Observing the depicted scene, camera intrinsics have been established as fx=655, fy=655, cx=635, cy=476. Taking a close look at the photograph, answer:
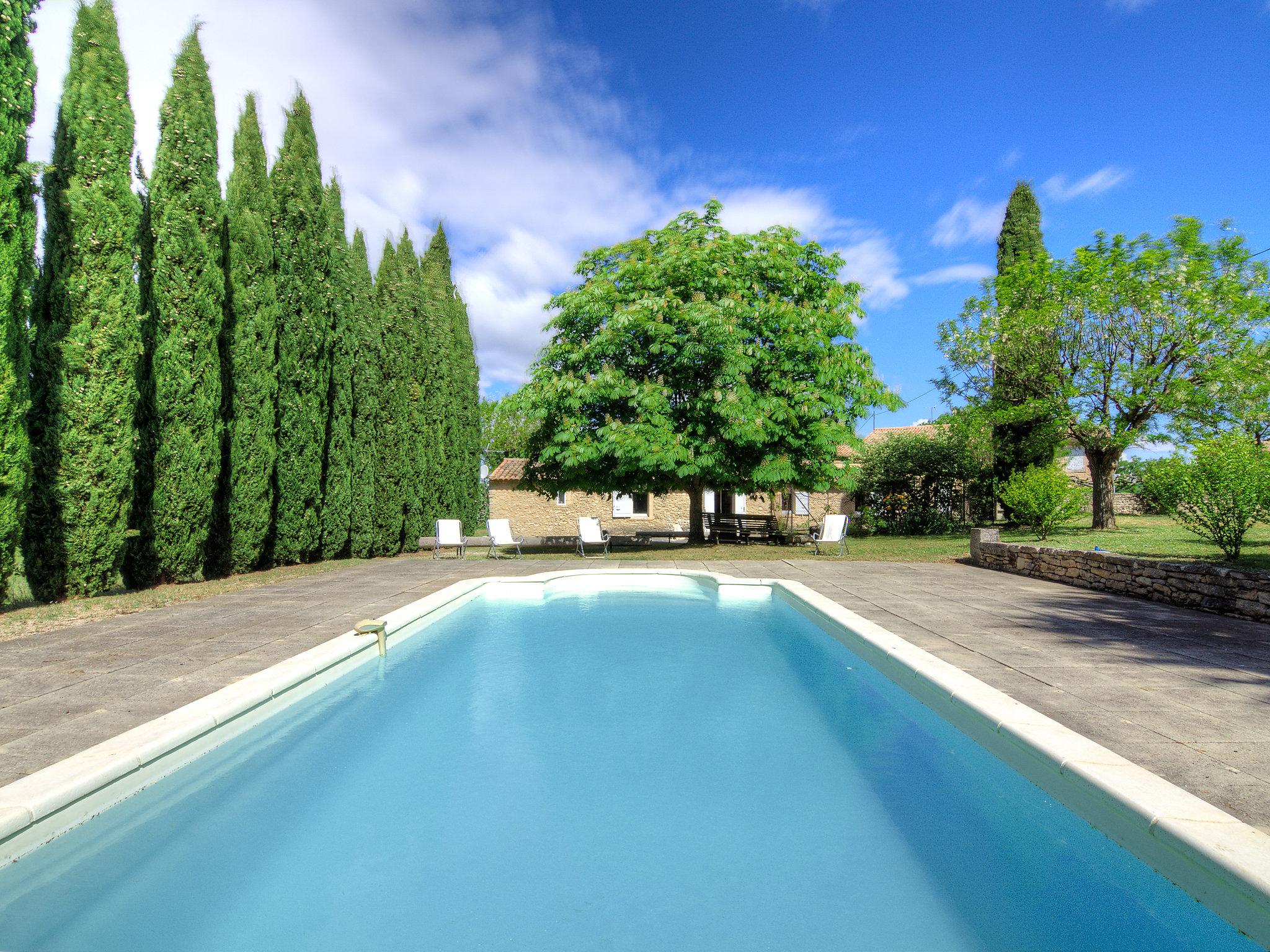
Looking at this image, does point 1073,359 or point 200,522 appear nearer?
point 200,522

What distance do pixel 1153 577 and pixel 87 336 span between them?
13187 millimetres

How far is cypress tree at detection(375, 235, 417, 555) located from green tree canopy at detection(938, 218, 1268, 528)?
16.7m

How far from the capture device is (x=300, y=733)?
4254 millimetres

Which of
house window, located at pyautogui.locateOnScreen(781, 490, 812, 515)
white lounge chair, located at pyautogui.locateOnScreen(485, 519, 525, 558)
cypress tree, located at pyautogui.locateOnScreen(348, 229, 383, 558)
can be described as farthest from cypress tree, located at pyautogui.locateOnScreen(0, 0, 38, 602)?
house window, located at pyautogui.locateOnScreen(781, 490, 812, 515)

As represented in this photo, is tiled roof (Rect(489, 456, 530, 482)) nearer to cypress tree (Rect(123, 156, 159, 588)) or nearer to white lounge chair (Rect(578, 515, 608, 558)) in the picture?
white lounge chair (Rect(578, 515, 608, 558))

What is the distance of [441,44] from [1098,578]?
42.6 ft

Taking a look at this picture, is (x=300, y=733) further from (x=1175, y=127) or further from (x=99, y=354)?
(x=1175, y=127)

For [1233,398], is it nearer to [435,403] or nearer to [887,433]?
[887,433]

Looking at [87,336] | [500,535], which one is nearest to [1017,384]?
[500,535]

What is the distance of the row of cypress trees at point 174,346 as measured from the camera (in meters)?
7.62

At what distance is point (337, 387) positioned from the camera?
13234 millimetres

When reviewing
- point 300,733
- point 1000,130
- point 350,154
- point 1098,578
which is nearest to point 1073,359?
point 1000,130

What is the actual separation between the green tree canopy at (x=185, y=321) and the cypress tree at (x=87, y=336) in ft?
3.22

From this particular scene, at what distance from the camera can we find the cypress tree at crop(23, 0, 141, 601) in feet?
25.1
